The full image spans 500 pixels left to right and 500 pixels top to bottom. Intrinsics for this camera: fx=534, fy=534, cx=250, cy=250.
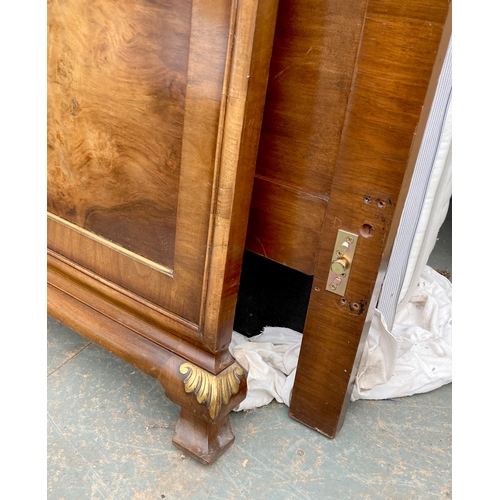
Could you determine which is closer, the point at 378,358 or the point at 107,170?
the point at 107,170

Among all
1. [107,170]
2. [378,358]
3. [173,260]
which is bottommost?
[378,358]

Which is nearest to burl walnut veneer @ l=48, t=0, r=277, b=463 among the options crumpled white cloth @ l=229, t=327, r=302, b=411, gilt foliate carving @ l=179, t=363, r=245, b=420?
gilt foliate carving @ l=179, t=363, r=245, b=420

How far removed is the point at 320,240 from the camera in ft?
3.29

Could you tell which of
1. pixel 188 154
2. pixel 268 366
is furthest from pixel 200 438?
pixel 188 154

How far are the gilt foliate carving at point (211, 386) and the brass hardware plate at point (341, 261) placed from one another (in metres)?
0.27

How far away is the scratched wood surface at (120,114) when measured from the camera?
875 millimetres

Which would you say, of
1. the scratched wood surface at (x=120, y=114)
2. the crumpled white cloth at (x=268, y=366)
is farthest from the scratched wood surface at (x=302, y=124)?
the crumpled white cloth at (x=268, y=366)

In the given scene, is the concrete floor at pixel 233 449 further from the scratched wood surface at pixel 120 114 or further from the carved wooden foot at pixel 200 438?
the scratched wood surface at pixel 120 114

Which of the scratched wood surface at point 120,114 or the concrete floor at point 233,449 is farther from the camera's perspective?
the concrete floor at point 233,449

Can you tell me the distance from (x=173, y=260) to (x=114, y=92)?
1.05 ft

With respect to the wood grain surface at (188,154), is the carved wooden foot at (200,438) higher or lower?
lower
